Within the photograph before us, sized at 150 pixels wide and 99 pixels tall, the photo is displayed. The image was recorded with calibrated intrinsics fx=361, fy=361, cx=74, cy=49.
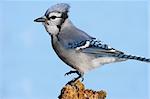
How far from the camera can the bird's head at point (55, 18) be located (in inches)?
79.9

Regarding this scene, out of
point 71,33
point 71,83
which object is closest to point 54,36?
point 71,33

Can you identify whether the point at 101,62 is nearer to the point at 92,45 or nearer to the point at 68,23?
the point at 92,45

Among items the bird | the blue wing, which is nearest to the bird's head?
the bird

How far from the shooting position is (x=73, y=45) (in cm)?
217

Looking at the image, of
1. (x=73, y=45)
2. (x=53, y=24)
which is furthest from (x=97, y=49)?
(x=53, y=24)

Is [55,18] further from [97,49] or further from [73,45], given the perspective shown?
[97,49]

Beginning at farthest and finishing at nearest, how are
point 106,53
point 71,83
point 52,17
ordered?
point 106,53 < point 52,17 < point 71,83

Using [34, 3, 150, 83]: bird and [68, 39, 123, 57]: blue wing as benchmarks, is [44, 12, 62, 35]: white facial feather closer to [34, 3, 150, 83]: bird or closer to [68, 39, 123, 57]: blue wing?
[34, 3, 150, 83]: bird

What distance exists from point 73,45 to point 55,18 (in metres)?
0.20

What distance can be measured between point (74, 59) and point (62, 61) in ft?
0.27

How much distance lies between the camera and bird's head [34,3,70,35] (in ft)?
6.66

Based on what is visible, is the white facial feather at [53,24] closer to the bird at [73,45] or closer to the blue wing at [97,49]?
the bird at [73,45]

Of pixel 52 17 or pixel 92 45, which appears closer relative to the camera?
pixel 52 17

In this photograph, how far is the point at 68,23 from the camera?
215cm
